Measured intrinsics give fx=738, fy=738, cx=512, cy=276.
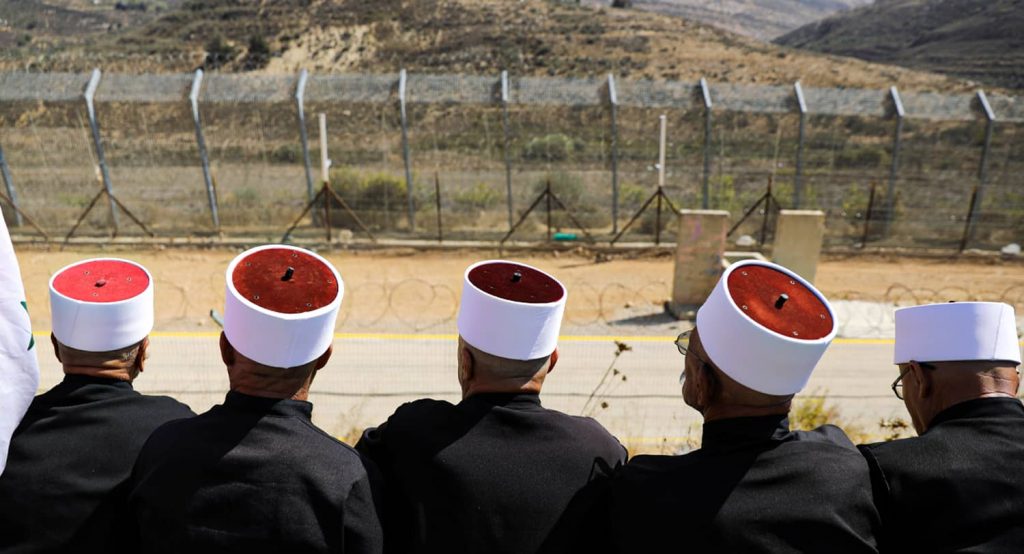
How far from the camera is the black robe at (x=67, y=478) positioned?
2562 millimetres

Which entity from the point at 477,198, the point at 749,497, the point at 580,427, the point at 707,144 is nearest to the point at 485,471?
the point at 580,427

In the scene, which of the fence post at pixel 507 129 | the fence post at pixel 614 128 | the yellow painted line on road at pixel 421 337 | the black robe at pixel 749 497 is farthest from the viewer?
the fence post at pixel 614 128

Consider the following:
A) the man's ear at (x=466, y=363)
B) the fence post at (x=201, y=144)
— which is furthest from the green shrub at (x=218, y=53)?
the man's ear at (x=466, y=363)

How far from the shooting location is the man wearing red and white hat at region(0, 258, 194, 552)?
2564 mm

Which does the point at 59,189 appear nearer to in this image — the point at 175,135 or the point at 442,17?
the point at 175,135

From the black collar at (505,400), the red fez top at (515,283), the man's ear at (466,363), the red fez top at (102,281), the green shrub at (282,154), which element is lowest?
the green shrub at (282,154)

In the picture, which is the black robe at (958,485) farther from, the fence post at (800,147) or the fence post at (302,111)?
the fence post at (302,111)

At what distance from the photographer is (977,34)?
5725 cm

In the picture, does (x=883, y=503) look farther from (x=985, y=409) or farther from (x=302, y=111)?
(x=302, y=111)

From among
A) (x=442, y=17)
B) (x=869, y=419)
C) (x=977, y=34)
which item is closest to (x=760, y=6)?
(x=977, y=34)

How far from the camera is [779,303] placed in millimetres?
2414

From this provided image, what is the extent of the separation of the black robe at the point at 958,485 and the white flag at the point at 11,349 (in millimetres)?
2849

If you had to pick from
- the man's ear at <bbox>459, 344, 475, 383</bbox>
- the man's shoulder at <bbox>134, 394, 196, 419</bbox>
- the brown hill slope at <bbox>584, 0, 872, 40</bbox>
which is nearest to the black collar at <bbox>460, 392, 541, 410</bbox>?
the man's ear at <bbox>459, 344, 475, 383</bbox>

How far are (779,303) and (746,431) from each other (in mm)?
430
